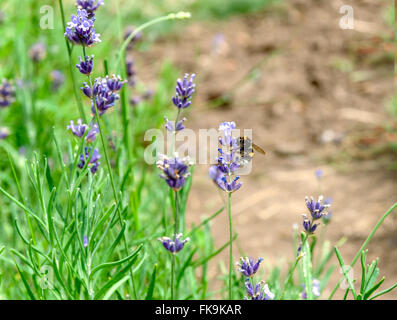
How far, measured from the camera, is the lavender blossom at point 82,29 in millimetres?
1161

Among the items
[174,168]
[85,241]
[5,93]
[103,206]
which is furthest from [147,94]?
[174,168]

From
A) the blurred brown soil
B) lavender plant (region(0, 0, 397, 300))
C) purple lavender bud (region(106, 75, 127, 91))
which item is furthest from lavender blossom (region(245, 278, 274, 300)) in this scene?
the blurred brown soil

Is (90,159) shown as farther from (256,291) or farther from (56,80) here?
(56,80)

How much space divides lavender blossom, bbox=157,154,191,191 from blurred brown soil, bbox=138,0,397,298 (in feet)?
4.08

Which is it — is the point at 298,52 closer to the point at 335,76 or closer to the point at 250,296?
the point at 335,76

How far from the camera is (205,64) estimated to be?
4.18 meters

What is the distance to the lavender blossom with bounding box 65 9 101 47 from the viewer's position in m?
1.16

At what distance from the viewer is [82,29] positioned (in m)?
1.17

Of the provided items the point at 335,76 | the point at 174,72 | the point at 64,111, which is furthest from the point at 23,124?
the point at 335,76

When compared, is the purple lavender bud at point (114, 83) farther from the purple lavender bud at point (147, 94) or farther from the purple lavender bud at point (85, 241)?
the purple lavender bud at point (147, 94)

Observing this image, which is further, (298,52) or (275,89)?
(298,52)

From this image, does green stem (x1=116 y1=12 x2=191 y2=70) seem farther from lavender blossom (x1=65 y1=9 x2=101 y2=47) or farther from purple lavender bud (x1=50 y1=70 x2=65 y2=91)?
purple lavender bud (x1=50 y1=70 x2=65 y2=91)

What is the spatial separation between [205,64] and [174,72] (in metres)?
0.41

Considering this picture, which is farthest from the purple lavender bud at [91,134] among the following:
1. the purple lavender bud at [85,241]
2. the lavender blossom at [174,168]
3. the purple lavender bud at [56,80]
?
the purple lavender bud at [56,80]
